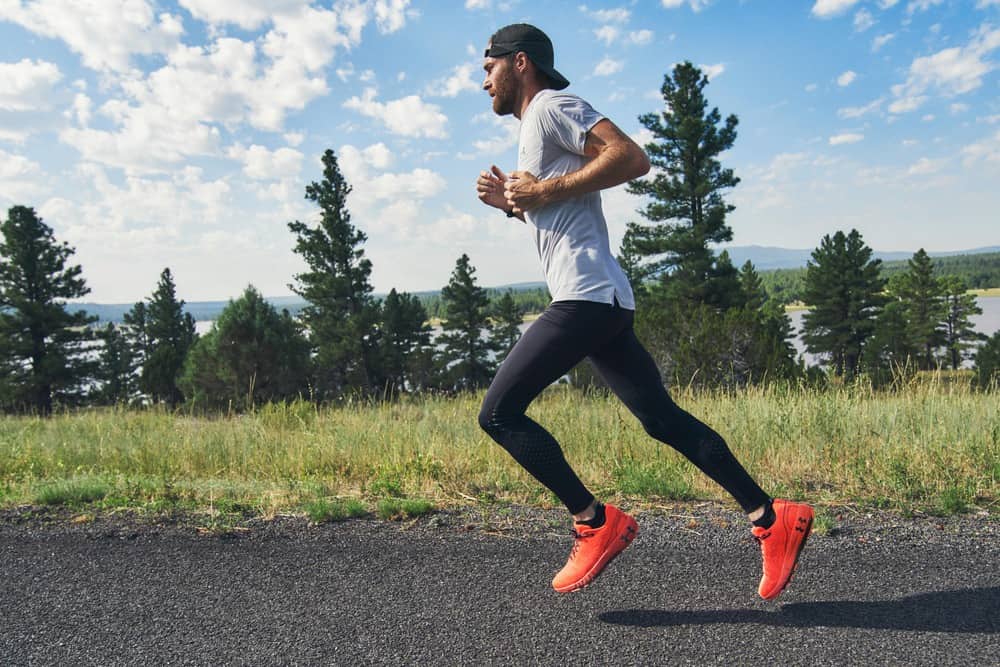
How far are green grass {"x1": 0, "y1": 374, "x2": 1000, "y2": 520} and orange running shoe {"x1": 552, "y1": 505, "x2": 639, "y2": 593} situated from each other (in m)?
0.96

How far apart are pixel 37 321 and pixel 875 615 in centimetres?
4931

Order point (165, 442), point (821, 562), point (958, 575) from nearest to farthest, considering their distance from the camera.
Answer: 1. point (958, 575)
2. point (821, 562)
3. point (165, 442)

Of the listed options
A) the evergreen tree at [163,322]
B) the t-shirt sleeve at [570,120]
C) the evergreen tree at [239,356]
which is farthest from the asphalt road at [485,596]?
the evergreen tree at [163,322]

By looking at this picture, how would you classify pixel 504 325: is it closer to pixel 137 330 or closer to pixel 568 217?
pixel 137 330

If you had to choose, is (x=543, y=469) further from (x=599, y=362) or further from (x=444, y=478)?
(x=444, y=478)

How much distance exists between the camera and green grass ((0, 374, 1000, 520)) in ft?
11.6

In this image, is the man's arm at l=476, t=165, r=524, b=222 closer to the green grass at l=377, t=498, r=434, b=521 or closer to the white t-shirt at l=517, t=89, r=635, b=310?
the white t-shirt at l=517, t=89, r=635, b=310

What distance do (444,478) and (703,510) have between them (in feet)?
4.83

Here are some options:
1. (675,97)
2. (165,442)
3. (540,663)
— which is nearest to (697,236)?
(675,97)

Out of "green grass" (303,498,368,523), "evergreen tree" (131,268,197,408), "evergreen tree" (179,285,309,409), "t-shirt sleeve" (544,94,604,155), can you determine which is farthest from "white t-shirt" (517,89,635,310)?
"evergreen tree" (131,268,197,408)

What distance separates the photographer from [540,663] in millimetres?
1973

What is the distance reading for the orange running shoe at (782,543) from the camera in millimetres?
2350

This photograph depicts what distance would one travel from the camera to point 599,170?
2385 mm

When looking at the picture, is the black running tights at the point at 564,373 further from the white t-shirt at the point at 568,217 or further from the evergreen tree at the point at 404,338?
the evergreen tree at the point at 404,338
